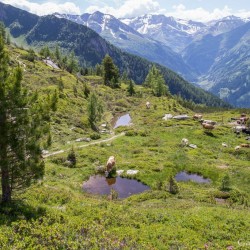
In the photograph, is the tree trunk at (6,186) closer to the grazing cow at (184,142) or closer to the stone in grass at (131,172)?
the stone in grass at (131,172)

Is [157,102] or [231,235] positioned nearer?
[231,235]

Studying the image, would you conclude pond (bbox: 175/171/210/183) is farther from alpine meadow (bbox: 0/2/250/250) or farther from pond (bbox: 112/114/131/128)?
pond (bbox: 112/114/131/128)

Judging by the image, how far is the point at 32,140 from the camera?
23.0 meters

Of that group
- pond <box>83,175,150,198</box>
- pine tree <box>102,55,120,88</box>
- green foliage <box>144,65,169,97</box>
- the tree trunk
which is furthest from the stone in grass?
pine tree <box>102,55,120,88</box>

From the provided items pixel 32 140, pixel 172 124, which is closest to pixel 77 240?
pixel 32 140

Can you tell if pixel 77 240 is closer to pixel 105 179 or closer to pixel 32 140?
pixel 32 140

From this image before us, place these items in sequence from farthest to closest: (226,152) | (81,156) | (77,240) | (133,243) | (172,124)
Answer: (172,124) → (226,152) → (81,156) → (133,243) → (77,240)

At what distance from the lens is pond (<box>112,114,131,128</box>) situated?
9903 cm

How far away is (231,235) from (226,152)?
4105 cm

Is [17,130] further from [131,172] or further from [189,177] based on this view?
[189,177]

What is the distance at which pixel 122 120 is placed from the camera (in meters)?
106

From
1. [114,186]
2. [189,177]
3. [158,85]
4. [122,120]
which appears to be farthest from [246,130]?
[158,85]

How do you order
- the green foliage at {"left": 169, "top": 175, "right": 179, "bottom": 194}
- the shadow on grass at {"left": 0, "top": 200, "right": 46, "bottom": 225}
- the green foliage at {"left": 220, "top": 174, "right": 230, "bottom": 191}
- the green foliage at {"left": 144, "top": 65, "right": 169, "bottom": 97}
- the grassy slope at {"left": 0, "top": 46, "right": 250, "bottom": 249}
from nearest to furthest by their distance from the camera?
1. the grassy slope at {"left": 0, "top": 46, "right": 250, "bottom": 249}
2. the shadow on grass at {"left": 0, "top": 200, "right": 46, "bottom": 225}
3. the green foliage at {"left": 169, "top": 175, "right": 179, "bottom": 194}
4. the green foliage at {"left": 220, "top": 174, "right": 230, "bottom": 191}
5. the green foliage at {"left": 144, "top": 65, "right": 169, "bottom": 97}

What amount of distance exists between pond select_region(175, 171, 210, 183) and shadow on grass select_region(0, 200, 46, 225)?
28336mm
